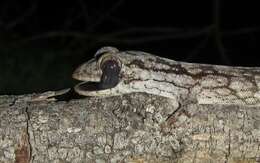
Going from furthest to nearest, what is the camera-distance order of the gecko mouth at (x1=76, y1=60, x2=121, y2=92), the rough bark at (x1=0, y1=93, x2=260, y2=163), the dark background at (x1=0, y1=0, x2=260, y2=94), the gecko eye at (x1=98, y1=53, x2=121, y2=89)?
the dark background at (x1=0, y1=0, x2=260, y2=94), the gecko eye at (x1=98, y1=53, x2=121, y2=89), the gecko mouth at (x1=76, y1=60, x2=121, y2=92), the rough bark at (x1=0, y1=93, x2=260, y2=163)

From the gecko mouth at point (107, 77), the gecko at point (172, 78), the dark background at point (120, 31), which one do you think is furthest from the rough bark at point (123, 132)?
the dark background at point (120, 31)

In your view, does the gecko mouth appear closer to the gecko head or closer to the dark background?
the gecko head

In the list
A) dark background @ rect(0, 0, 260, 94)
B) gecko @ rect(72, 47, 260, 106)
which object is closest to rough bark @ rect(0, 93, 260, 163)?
gecko @ rect(72, 47, 260, 106)

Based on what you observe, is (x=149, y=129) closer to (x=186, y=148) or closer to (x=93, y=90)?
(x=186, y=148)

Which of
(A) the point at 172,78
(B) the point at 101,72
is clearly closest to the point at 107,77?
(B) the point at 101,72

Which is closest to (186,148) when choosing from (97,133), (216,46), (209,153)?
(209,153)
